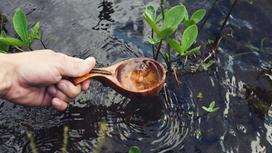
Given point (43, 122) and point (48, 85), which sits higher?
point (48, 85)

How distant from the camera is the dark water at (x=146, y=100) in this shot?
2021 millimetres

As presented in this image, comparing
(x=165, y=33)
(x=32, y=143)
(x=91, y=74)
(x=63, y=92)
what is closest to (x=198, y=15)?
(x=165, y=33)

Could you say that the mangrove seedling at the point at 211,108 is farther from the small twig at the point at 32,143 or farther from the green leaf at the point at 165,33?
the small twig at the point at 32,143

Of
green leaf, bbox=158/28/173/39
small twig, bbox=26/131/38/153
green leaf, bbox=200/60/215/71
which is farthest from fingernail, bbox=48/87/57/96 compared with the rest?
green leaf, bbox=200/60/215/71

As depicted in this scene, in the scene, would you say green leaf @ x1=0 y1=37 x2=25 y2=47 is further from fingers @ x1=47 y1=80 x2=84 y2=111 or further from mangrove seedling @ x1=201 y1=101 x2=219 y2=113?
mangrove seedling @ x1=201 y1=101 x2=219 y2=113

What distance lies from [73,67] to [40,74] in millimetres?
139

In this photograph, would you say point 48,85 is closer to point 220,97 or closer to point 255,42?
point 220,97

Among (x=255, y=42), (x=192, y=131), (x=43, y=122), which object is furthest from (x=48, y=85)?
(x=255, y=42)

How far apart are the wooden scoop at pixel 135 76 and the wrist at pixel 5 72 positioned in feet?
1.16

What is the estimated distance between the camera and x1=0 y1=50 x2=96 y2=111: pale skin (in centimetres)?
183

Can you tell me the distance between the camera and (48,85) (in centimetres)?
193

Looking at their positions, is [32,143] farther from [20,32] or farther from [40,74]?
[20,32]

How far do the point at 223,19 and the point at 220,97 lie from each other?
1.80 ft

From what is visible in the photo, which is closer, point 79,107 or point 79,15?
point 79,107
